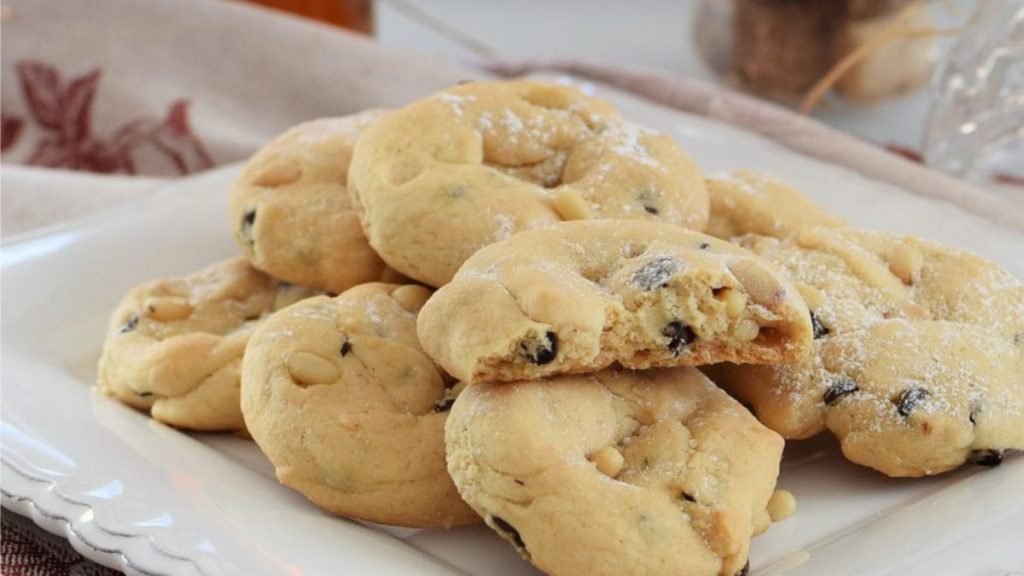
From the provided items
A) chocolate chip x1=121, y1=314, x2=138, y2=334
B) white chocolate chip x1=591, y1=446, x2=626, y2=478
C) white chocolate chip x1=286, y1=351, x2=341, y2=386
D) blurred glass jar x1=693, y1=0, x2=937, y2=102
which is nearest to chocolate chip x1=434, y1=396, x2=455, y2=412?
white chocolate chip x1=286, y1=351, x2=341, y2=386

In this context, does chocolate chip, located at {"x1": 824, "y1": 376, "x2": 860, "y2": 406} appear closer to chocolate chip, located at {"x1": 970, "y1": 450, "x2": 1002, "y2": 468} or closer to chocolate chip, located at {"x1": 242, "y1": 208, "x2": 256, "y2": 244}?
chocolate chip, located at {"x1": 970, "y1": 450, "x2": 1002, "y2": 468}

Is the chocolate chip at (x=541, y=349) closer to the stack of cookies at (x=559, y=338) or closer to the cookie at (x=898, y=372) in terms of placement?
the stack of cookies at (x=559, y=338)

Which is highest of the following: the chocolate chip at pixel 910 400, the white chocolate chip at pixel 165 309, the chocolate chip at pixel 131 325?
the chocolate chip at pixel 910 400

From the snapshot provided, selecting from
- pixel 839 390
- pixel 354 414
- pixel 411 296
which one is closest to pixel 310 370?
pixel 354 414

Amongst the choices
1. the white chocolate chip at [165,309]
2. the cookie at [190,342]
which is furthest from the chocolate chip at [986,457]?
the white chocolate chip at [165,309]

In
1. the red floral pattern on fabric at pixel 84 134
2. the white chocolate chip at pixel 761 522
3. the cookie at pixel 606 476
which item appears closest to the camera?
the cookie at pixel 606 476

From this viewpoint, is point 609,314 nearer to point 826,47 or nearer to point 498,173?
point 498,173
